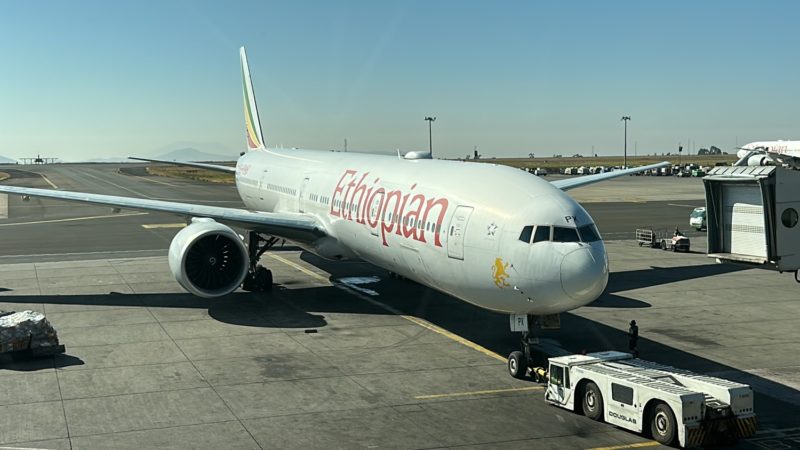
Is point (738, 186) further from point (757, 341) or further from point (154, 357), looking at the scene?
point (154, 357)

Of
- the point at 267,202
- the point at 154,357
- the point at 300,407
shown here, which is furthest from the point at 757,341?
the point at 267,202

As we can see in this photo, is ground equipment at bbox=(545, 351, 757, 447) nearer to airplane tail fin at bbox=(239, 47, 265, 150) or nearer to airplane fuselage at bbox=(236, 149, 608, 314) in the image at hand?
airplane fuselage at bbox=(236, 149, 608, 314)

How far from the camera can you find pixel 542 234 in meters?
17.9

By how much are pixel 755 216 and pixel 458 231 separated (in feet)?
22.6

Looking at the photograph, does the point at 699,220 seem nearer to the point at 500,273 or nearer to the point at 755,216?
the point at 755,216

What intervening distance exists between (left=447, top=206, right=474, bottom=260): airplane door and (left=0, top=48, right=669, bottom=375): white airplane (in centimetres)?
3

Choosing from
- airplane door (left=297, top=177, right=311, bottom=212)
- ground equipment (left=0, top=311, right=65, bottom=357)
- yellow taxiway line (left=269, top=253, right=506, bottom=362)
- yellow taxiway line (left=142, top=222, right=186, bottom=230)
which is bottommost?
yellow taxiway line (left=269, top=253, right=506, bottom=362)

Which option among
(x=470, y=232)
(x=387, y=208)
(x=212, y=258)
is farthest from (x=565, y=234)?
(x=212, y=258)

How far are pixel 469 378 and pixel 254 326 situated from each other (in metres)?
8.73

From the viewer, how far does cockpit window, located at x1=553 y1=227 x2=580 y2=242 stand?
17.8m

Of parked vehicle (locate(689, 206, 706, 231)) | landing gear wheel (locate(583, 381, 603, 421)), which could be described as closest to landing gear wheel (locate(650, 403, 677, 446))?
landing gear wheel (locate(583, 381, 603, 421))

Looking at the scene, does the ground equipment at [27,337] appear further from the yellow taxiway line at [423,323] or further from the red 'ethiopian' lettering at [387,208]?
the yellow taxiway line at [423,323]

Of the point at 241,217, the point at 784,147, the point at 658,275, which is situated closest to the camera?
the point at 241,217

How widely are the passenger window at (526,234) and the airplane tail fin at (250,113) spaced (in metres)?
32.2
